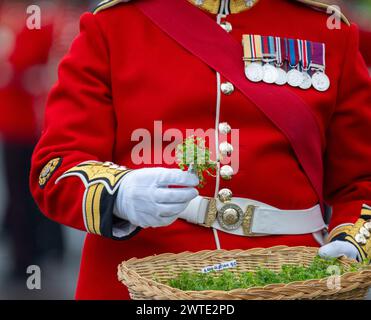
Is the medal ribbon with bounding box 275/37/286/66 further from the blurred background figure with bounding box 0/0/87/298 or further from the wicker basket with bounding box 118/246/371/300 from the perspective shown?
the blurred background figure with bounding box 0/0/87/298

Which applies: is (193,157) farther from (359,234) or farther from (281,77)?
(359,234)

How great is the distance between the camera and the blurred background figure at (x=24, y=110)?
4.93 m

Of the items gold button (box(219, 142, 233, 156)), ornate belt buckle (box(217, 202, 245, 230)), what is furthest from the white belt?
gold button (box(219, 142, 233, 156))

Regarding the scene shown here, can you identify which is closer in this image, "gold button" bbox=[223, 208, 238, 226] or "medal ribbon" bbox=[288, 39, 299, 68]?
"gold button" bbox=[223, 208, 238, 226]

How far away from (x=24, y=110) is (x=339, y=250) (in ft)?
9.08

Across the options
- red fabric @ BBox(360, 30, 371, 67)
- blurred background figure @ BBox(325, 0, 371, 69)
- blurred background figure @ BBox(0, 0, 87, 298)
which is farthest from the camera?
blurred background figure @ BBox(0, 0, 87, 298)

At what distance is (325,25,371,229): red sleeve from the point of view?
2.85 m

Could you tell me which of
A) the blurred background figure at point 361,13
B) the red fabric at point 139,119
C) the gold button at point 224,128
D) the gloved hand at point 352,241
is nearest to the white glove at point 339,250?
the gloved hand at point 352,241

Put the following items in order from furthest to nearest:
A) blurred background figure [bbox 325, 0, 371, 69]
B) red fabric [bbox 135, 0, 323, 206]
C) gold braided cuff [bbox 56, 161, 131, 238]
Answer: blurred background figure [bbox 325, 0, 371, 69] → red fabric [bbox 135, 0, 323, 206] → gold braided cuff [bbox 56, 161, 131, 238]

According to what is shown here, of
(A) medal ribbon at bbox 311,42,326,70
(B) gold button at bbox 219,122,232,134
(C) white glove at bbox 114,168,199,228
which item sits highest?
(A) medal ribbon at bbox 311,42,326,70

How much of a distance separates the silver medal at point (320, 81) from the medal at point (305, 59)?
13 millimetres

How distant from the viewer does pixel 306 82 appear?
109 inches

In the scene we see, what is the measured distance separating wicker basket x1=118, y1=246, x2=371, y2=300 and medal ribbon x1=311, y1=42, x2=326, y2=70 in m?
0.46

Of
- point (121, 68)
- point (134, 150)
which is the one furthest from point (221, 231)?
point (121, 68)
